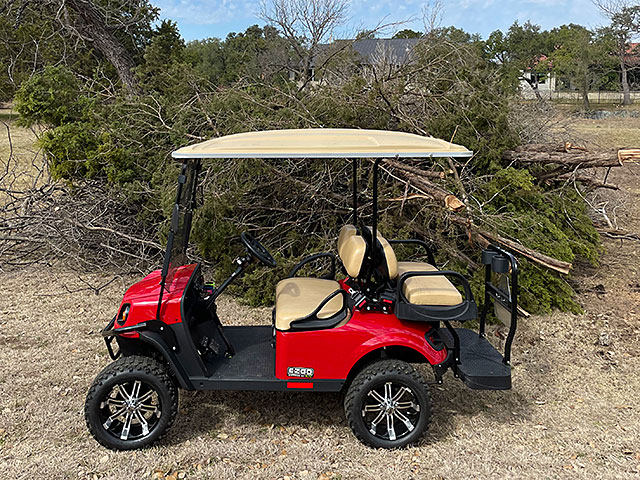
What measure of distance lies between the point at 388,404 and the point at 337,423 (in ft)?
1.81

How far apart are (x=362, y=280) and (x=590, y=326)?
2.91m

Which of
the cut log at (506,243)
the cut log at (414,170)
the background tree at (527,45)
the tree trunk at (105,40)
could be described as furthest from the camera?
the background tree at (527,45)

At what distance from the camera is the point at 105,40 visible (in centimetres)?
981

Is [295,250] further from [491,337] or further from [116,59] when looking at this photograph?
[116,59]

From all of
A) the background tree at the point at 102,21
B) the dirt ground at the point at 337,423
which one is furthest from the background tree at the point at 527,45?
the dirt ground at the point at 337,423

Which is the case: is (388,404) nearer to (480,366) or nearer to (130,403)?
(480,366)

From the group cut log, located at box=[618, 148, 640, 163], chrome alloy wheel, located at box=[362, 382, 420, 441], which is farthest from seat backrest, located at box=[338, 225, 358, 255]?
cut log, located at box=[618, 148, 640, 163]

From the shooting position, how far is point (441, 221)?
19.1 feet

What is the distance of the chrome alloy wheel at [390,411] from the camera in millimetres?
3455

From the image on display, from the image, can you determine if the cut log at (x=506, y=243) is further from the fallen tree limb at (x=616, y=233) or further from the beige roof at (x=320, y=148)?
the beige roof at (x=320, y=148)

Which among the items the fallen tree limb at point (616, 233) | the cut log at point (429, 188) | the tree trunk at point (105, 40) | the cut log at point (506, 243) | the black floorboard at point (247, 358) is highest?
the tree trunk at point (105, 40)

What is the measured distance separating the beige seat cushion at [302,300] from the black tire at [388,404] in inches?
17.3

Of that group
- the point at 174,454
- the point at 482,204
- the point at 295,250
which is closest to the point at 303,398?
the point at 174,454

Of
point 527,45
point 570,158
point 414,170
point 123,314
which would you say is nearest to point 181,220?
point 123,314
